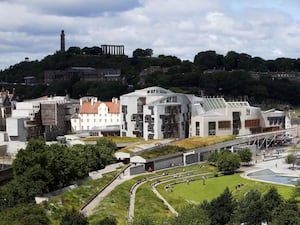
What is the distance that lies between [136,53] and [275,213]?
15342 cm

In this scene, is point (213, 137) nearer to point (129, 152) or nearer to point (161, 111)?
point (161, 111)

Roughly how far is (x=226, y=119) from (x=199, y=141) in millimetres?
8829

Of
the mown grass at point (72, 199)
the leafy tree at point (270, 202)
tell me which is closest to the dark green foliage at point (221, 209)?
the leafy tree at point (270, 202)

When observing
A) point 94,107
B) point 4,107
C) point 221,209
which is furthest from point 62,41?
point 221,209

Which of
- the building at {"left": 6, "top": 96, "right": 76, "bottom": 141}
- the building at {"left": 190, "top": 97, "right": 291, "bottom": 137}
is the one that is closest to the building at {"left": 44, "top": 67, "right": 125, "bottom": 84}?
the building at {"left": 6, "top": 96, "right": 76, "bottom": 141}

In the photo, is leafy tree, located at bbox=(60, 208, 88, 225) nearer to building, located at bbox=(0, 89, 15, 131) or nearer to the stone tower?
building, located at bbox=(0, 89, 15, 131)

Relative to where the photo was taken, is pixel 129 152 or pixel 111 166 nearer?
pixel 111 166

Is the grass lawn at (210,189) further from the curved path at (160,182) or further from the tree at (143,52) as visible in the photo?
the tree at (143,52)

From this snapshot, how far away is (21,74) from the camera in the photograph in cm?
17925

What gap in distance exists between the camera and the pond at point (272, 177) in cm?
6062

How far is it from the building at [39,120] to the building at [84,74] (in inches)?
2662

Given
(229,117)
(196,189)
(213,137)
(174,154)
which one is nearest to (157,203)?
(196,189)

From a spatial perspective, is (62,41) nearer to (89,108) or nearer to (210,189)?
(89,108)

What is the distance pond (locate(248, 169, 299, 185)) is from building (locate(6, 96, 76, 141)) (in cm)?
3194
